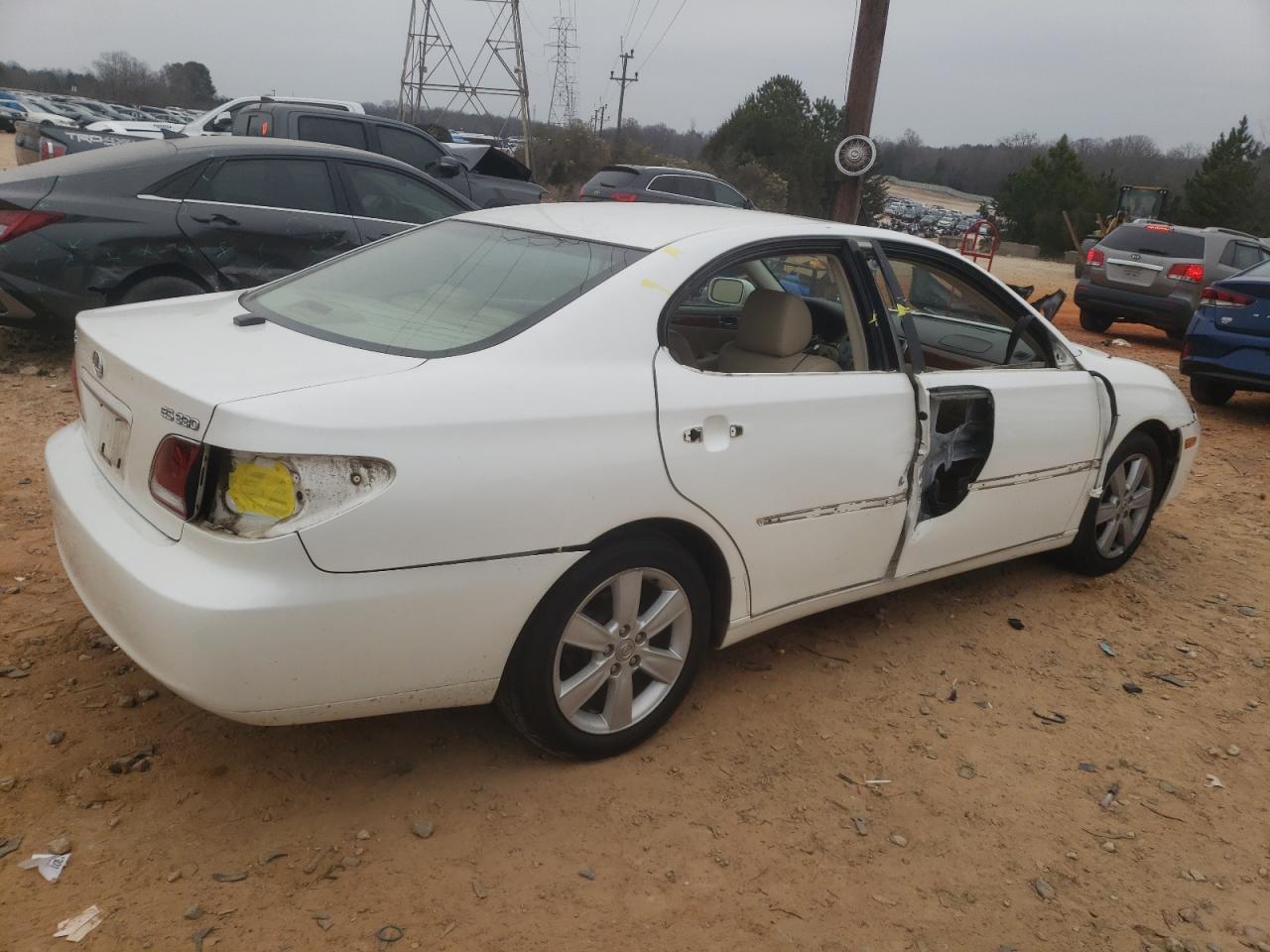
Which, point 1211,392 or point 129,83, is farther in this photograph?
point 129,83

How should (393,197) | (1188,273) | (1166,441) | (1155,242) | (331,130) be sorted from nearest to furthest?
1. (1166,441)
2. (393,197)
3. (331,130)
4. (1188,273)
5. (1155,242)

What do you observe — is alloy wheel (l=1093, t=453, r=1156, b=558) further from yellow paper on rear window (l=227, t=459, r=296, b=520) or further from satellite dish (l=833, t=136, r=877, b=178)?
satellite dish (l=833, t=136, r=877, b=178)

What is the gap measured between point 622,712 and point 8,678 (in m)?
1.89

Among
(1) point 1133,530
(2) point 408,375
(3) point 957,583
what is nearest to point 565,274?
(2) point 408,375

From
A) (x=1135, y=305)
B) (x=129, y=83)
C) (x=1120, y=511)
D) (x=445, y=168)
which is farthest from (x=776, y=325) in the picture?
(x=129, y=83)

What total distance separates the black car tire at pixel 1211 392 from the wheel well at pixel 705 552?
321 inches

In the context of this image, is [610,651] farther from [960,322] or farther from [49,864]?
[960,322]

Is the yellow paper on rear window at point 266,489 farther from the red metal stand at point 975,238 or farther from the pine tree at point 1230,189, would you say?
the pine tree at point 1230,189

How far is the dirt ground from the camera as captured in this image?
236 cm

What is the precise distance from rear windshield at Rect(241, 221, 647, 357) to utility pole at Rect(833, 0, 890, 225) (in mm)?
5918

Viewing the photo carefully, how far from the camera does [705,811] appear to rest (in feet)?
9.15

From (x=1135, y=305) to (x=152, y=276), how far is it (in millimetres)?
11761

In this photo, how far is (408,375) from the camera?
245 centimetres

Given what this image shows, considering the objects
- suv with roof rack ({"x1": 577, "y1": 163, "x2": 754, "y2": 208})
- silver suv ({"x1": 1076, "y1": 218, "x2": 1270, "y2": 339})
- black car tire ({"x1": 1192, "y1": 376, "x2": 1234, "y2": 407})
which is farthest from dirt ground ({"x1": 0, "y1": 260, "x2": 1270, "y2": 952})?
suv with roof rack ({"x1": 577, "y1": 163, "x2": 754, "y2": 208})
